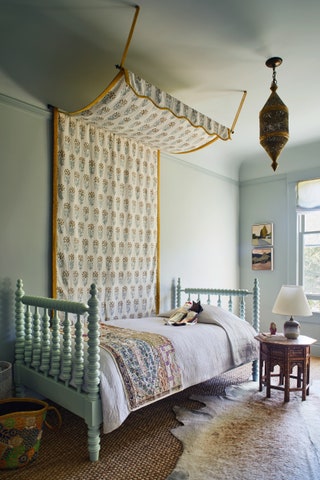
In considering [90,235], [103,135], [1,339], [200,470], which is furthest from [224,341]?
[103,135]

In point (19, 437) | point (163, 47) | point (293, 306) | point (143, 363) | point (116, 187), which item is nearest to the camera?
point (19, 437)

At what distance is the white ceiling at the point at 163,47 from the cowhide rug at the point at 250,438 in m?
2.84

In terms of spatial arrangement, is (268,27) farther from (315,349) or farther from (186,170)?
(315,349)

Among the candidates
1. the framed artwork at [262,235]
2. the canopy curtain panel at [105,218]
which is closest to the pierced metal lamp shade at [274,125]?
the canopy curtain panel at [105,218]

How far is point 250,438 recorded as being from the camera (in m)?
2.46

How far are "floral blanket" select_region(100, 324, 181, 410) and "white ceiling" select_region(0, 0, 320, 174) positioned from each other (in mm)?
2057

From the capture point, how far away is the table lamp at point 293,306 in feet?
10.8

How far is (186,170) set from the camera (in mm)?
4758

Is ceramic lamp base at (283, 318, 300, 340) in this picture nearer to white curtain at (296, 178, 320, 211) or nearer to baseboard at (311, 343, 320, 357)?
baseboard at (311, 343, 320, 357)

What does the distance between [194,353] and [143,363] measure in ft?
2.08

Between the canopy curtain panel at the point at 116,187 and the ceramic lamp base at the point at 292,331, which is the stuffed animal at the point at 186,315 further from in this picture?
the ceramic lamp base at the point at 292,331

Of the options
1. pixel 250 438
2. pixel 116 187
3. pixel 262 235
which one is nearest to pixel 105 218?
pixel 116 187

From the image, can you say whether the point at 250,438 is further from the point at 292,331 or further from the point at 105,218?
the point at 105,218

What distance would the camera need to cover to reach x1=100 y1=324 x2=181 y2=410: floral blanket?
91.4 inches
